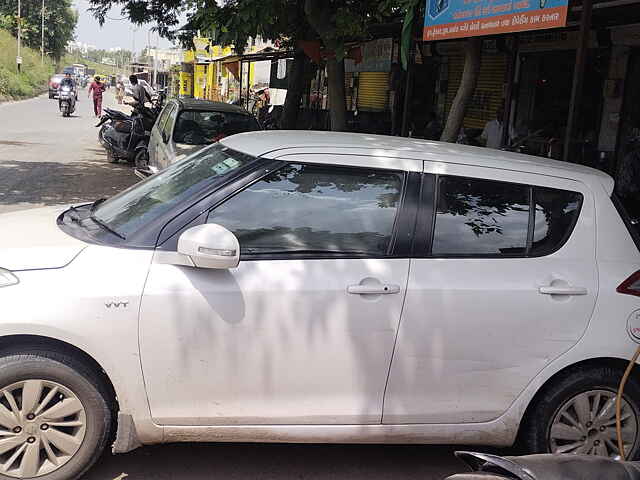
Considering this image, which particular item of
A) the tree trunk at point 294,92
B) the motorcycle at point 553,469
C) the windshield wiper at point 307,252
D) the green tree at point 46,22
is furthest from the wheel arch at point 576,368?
the green tree at point 46,22

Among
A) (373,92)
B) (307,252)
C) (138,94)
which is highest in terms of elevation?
(373,92)

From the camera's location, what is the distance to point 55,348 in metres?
3.26

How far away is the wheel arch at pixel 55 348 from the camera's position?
3.21 meters

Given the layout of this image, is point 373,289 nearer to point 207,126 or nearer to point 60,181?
point 207,126

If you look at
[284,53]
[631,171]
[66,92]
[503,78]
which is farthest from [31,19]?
[631,171]

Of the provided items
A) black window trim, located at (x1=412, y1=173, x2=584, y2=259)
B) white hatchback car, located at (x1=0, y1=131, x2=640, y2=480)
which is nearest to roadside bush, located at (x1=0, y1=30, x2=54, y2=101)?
white hatchback car, located at (x1=0, y1=131, x2=640, y2=480)

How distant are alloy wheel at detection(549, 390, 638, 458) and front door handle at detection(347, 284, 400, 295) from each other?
110 cm

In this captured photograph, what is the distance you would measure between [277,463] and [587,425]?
1.62 m

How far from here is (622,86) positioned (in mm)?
10570

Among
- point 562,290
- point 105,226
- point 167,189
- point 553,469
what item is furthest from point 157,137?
point 553,469

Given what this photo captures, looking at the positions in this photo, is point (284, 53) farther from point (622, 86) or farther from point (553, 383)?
point (553, 383)

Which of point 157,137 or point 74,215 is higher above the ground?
point 157,137

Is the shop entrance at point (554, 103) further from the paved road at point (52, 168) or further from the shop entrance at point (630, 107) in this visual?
the paved road at point (52, 168)

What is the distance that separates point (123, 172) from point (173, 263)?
11.9m
